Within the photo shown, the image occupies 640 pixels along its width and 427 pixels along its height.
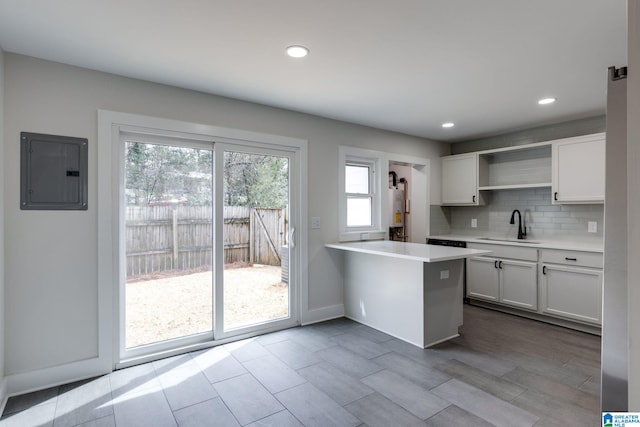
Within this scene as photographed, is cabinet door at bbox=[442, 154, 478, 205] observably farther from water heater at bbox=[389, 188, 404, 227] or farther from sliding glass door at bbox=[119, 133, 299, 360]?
sliding glass door at bbox=[119, 133, 299, 360]

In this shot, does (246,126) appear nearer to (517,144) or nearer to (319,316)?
(319,316)

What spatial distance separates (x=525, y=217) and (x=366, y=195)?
7.26 ft

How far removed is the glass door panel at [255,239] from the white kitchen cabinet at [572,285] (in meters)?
2.95

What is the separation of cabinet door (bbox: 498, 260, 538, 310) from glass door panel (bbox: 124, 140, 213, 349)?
11.5ft

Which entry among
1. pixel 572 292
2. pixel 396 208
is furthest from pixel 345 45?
pixel 396 208

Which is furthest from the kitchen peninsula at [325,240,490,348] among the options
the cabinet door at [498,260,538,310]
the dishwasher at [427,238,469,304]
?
the dishwasher at [427,238,469,304]

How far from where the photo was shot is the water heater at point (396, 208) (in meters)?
5.92

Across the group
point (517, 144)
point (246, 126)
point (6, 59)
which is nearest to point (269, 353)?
point (246, 126)

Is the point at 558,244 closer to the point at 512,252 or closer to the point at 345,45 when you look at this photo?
the point at 512,252

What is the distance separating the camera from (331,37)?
7.07ft

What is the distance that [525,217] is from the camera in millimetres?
4633

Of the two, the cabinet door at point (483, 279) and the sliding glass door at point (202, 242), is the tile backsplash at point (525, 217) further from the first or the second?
the sliding glass door at point (202, 242)

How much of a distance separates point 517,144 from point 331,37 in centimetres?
363

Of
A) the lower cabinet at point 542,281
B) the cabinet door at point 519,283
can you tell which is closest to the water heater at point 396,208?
the lower cabinet at point 542,281
